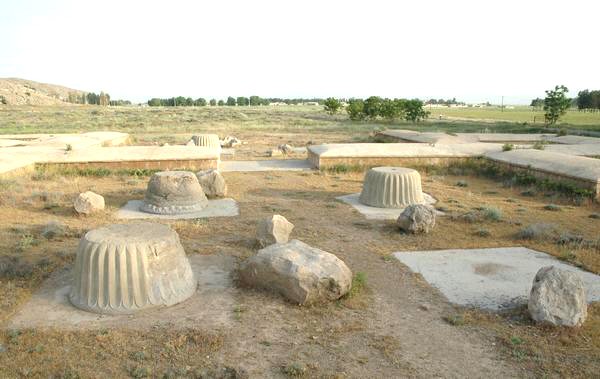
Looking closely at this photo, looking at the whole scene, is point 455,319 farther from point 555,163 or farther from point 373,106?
point 373,106

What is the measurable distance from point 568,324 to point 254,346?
135 inches

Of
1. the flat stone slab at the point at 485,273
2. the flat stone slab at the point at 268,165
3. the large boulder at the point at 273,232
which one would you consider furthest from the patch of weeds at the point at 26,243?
the flat stone slab at the point at 268,165

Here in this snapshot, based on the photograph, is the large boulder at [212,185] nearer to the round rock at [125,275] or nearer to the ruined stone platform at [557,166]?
the round rock at [125,275]

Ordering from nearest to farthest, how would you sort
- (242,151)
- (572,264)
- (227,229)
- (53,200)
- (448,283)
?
(448,283) → (572,264) → (227,229) → (53,200) → (242,151)

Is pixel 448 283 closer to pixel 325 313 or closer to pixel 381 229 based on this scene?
pixel 325 313

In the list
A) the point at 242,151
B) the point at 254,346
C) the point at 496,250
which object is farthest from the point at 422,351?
the point at 242,151

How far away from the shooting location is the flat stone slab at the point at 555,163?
1267 centimetres

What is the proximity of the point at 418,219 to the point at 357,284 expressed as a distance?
2.92 meters

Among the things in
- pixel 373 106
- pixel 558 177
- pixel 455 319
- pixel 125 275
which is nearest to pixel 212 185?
pixel 125 275

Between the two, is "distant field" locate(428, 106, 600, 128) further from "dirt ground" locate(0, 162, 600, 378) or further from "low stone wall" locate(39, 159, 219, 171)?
"dirt ground" locate(0, 162, 600, 378)

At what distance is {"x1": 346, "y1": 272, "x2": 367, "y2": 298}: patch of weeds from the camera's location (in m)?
6.12

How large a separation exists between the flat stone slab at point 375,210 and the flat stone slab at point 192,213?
109 inches

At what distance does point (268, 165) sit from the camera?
59.7 feet

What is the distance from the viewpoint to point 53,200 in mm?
11422
